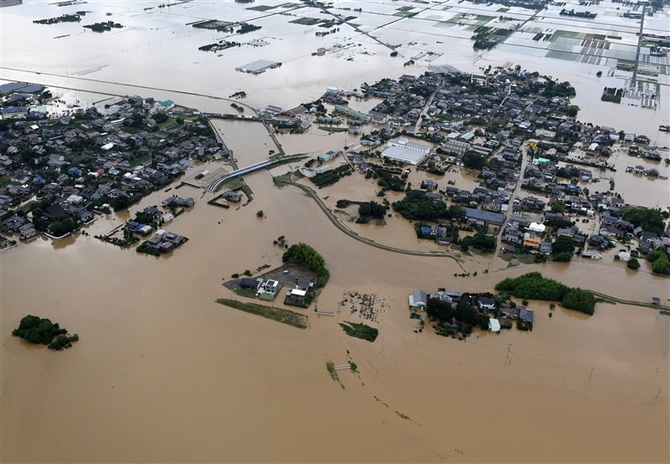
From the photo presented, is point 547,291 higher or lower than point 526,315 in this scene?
higher

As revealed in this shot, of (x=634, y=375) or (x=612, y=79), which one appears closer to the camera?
(x=634, y=375)

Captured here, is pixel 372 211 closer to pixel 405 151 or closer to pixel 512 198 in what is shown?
pixel 512 198

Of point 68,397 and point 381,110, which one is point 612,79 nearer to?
point 381,110

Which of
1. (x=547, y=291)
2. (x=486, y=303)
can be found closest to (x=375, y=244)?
(x=486, y=303)

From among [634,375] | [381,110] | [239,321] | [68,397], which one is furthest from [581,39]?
[68,397]

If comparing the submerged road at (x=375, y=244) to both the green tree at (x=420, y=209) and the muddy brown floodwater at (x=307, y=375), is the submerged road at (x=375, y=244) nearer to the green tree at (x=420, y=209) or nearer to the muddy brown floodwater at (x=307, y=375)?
the muddy brown floodwater at (x=307, y=375)

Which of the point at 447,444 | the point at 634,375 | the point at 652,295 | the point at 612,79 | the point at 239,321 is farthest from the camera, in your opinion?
the point at 612,79

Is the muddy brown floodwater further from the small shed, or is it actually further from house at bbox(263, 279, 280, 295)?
house at bbox(263, 279, 280, 295)
